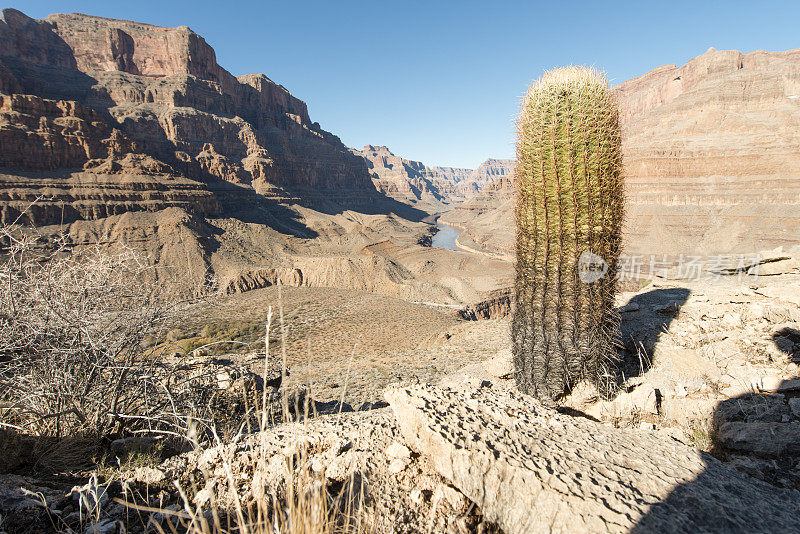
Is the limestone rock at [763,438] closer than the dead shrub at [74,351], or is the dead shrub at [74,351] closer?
the limestone rock at [763,438]

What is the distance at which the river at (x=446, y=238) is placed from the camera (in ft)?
244

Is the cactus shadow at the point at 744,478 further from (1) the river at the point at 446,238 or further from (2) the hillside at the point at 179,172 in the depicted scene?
(1) the river at the point at 446,238

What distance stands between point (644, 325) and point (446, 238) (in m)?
80.7

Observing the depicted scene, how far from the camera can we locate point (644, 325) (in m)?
5.83

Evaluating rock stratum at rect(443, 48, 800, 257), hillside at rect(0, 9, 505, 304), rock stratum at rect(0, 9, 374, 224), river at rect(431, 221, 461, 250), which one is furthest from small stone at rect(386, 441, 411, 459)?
river at rect(431, 221, 461, 250)

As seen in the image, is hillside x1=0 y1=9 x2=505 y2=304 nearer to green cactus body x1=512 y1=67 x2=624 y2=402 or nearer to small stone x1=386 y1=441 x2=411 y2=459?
small stone x1=386 y1=441 x2=411 y2=459

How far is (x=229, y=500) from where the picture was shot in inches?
79.4

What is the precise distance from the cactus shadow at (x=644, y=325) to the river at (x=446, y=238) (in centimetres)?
6177

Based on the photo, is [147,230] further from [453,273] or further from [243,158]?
[243,158]

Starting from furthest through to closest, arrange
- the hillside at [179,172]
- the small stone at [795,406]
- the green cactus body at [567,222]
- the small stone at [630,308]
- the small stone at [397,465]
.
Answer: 1. the hillside at [179,172]
2. the small stone at [630,308]
3. the green cactus body at [567,222]
4. the small stone at [795,406]
5. the small stone at [397,465]

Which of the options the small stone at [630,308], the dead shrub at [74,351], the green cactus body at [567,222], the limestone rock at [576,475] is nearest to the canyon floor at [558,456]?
the limestone rock at [576,475]

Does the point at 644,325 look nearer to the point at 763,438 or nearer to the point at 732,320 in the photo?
the point at 732,320

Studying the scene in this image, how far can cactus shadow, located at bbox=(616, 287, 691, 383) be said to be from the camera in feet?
15.9

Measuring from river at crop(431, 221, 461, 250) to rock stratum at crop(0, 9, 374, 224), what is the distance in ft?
94.7
